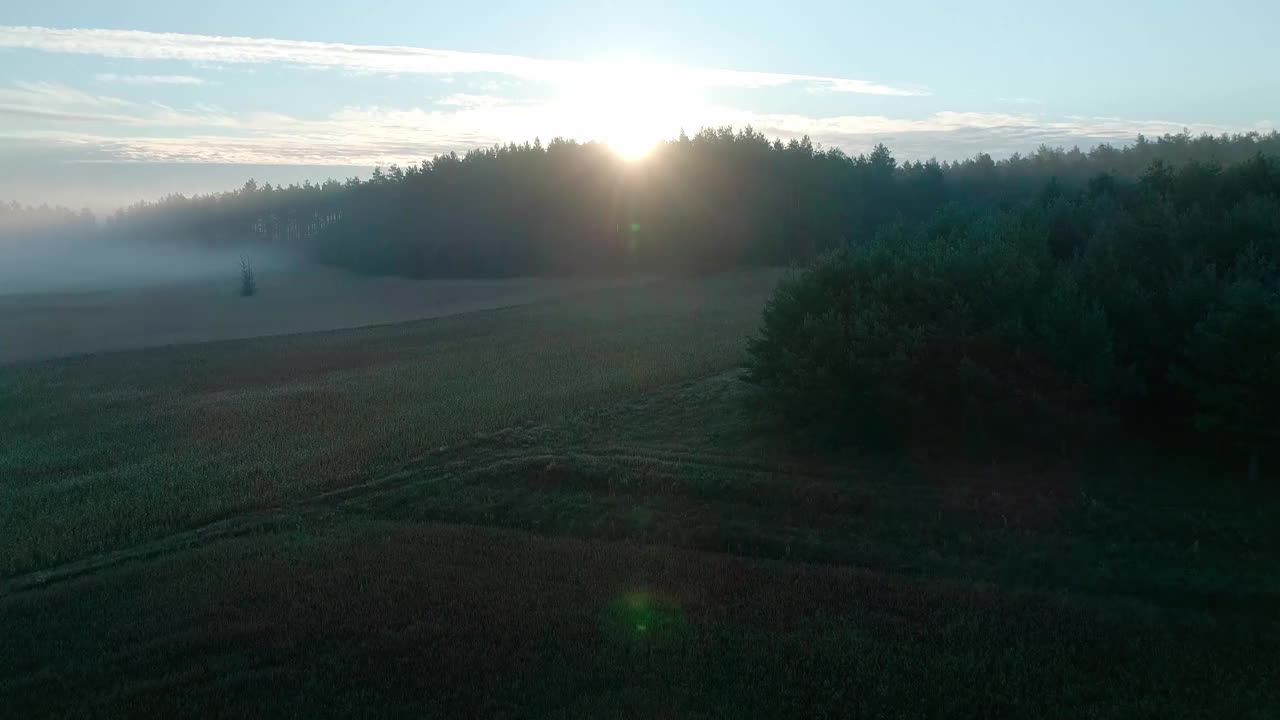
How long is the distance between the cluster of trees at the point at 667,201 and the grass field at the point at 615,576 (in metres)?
48.5

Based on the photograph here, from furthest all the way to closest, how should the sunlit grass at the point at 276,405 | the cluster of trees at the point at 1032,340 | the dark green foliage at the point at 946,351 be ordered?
the sunlit grass at the point at 276,405 → the dark green foliage at the point at 946,351 → the cluster of trees at the point at 1032,340

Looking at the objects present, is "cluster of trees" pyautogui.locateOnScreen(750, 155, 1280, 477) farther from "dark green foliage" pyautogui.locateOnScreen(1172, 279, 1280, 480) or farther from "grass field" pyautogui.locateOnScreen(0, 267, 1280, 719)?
"grass field" pyautogui.locateOnScreen(0, 267, 1280, 719)

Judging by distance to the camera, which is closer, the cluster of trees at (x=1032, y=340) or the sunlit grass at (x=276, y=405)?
the cluster of trees at (x=1032, y=340)

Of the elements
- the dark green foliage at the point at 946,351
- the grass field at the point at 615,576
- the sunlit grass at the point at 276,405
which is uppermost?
the dark green foliage at the point at 946,351

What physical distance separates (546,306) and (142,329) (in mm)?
21275

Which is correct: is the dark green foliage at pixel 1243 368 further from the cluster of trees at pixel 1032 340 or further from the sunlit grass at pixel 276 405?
the sunlit grass at pixel 276 405

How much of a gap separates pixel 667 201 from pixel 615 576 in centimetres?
6067

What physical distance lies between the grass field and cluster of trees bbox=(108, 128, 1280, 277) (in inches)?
1908

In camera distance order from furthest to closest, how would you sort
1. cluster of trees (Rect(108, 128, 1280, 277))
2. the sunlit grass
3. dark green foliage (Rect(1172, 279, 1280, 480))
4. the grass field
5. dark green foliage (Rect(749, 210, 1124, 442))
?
cluster of trees (Rect(108, 128, 1280, 277)) → the sunlit grass → dark green foliage (Rect(749, 210, 1124, 442)) → dark green foliage (Rect(1172, 279, 1280, 480)) → the grass field

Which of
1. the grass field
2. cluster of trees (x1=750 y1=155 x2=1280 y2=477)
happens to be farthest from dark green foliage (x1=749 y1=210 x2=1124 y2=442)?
the grass field

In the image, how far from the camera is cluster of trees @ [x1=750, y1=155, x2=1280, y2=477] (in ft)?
50.4

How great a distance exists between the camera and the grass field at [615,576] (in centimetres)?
904

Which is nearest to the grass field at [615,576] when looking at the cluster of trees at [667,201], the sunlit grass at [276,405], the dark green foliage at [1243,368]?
the sunlit grass at [276,405]

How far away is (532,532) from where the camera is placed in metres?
14.2
